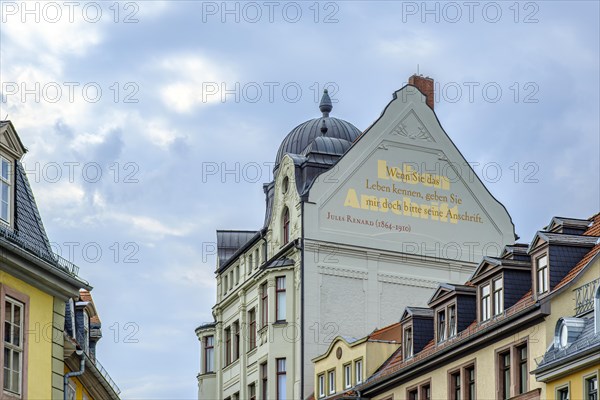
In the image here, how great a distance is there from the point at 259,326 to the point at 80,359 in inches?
1226

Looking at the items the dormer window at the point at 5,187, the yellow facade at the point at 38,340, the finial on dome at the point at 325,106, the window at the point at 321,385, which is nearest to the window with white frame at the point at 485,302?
the window at the point at 321,385

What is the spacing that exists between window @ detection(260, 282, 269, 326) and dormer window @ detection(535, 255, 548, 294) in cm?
2700

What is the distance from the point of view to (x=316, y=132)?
2958 inches

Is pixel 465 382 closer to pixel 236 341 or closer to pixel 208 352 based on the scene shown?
pixel 236 341

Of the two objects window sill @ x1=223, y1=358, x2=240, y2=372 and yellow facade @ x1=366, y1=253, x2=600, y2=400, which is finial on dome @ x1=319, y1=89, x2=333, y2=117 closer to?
window sill @ x1=223, y1=358, x2=240, y2=372

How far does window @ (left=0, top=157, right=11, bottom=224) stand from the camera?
33875mm

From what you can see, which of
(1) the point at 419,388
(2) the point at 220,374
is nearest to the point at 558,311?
(1) the point at 419,388

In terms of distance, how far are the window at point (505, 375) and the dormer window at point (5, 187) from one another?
18.3 metres

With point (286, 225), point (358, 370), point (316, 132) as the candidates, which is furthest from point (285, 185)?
point (358, 370)

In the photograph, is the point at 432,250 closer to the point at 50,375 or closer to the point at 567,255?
the point at 567,255

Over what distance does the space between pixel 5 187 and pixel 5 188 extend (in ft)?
0.08

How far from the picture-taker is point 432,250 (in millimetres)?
70250

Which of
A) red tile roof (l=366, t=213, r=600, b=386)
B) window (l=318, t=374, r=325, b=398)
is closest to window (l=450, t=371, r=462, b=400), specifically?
red tile roof (l=366, t=213, r=600, b=386)

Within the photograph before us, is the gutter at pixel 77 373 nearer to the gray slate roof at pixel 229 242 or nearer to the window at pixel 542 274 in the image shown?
the window at pixel 542 274
